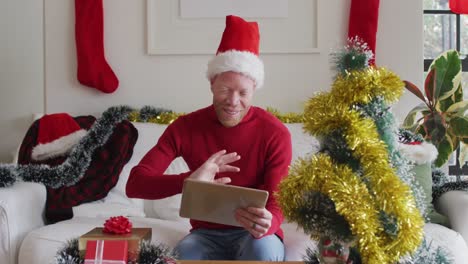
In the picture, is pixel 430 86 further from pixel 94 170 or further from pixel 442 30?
pixel 94 170

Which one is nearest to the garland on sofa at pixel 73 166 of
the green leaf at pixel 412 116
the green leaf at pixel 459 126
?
the green leaf at pixel 412 116

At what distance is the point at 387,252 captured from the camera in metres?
1.30

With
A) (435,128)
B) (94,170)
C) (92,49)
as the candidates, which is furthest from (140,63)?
(435,128)

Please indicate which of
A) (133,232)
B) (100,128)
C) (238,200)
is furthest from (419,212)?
(100,128)

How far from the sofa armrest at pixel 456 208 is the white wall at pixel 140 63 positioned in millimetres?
916

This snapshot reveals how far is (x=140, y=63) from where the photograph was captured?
3.52 meters

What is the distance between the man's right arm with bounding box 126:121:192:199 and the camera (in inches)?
78.6

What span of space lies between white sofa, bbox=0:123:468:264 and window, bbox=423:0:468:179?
146 cm

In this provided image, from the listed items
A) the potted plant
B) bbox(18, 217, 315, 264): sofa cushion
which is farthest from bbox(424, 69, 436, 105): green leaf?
bbox(18, 217, 315, 264): sofa cushion

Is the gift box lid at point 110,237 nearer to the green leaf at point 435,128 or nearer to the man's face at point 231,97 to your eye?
the man's face at point 231,97

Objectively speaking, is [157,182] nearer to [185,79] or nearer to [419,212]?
[419,212]

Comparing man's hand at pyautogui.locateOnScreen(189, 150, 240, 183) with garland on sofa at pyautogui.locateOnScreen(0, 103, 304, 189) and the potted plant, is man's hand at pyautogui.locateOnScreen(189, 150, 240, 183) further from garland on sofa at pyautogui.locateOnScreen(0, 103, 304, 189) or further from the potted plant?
→ the potted plant

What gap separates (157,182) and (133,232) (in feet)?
1.02

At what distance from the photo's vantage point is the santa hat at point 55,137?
2947 mm
